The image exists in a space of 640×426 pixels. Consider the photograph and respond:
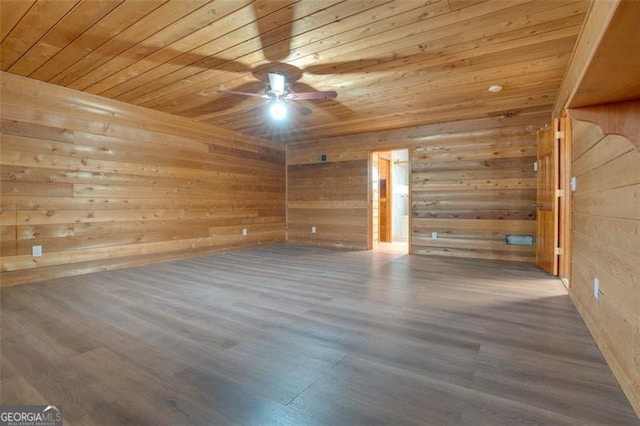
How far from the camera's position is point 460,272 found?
4012 millimetres

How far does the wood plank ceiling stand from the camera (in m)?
2.25

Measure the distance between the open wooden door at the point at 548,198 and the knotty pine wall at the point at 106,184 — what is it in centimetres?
473

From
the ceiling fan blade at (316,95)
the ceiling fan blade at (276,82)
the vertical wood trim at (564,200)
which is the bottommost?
the vertical wood trim at (564,200)

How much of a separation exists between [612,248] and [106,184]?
504 centimetres

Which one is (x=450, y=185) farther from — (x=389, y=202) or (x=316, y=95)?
(x=316, y=95)

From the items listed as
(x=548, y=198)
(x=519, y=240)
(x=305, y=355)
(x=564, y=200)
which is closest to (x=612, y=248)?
(x=305, y=355)

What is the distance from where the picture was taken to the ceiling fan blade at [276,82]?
125 inches

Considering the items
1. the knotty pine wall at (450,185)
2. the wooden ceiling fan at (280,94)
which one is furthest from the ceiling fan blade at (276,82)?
the knotty pine wall at (450,185)

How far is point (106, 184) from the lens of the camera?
13.6 feet

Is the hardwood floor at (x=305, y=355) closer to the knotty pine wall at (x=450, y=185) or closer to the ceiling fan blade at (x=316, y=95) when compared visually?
the knotty pine wall at (x=450, y=185)

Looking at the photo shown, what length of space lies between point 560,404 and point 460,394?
16.2 inches

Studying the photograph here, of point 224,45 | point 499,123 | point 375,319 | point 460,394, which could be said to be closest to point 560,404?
point 460,394

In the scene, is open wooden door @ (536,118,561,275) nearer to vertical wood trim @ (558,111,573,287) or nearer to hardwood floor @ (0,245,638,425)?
vertical wood trim @ (558,111,573,287)

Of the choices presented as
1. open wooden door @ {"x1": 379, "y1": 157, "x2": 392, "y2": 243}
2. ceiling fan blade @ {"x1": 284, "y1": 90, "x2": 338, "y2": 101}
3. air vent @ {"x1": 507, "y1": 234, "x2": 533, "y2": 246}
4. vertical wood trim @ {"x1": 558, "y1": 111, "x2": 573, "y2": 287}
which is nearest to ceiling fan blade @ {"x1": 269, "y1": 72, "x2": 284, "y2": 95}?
ceiling fan blade @ {"x1": 284, "y1": 90, "x2": 338, "y2": 101}
